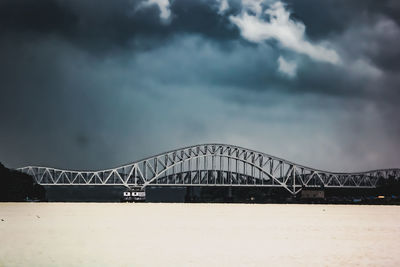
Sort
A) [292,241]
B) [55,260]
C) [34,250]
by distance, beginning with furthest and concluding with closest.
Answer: [292,241], [34,250], [55,260]

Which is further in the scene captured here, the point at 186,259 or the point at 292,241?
the point at 292,241

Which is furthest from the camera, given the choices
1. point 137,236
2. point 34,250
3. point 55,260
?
point 137,236

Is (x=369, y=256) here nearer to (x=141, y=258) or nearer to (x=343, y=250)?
(x=343, y=250)

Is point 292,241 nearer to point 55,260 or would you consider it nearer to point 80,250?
point 80,250

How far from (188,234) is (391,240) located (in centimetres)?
1131

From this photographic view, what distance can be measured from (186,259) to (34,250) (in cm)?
661

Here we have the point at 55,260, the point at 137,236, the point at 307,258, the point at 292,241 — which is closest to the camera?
the point at 55,260

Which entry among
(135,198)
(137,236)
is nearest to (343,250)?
(137,236)

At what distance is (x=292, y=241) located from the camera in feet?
86.2

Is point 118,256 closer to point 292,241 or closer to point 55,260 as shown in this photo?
point 55,260

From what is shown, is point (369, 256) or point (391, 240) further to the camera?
point (391, 240)

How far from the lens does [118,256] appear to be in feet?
65.4

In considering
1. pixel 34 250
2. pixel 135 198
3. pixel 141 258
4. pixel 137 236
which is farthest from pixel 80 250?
pixel 135 198

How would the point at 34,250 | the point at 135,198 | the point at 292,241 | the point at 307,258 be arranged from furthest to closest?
1. the point at 135,198
2. the point at 292,241
3. the point at 34,250
4. the point at 307,258
